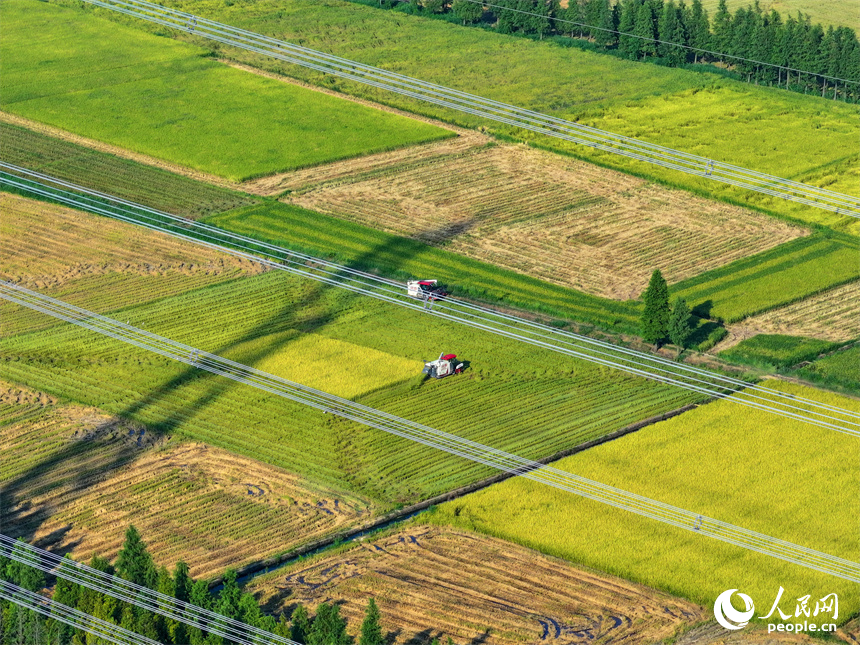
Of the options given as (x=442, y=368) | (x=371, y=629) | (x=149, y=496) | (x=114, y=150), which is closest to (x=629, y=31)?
(x=114, y=150)

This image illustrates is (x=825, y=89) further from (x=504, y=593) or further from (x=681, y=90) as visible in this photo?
(x=504, y=593)

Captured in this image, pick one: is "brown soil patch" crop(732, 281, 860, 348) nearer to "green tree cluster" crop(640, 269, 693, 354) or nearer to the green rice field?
"green tree cluster" crop(640, 269, 693, 354)

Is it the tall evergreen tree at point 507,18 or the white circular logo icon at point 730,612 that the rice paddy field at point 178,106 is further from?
the white circular logo icon at point 730,612

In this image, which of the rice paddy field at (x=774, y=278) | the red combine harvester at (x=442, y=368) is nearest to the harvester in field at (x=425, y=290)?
the red combine harvester at (x=442, y=368)

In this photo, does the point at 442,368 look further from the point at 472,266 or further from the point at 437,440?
the point at 472,266

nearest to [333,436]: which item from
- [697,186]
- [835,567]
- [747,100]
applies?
[835,567]

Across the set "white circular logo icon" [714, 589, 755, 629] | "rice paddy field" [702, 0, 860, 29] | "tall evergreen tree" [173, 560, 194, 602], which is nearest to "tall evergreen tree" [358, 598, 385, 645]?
"tall evergreen tree" [173, 560, 194, 602]
